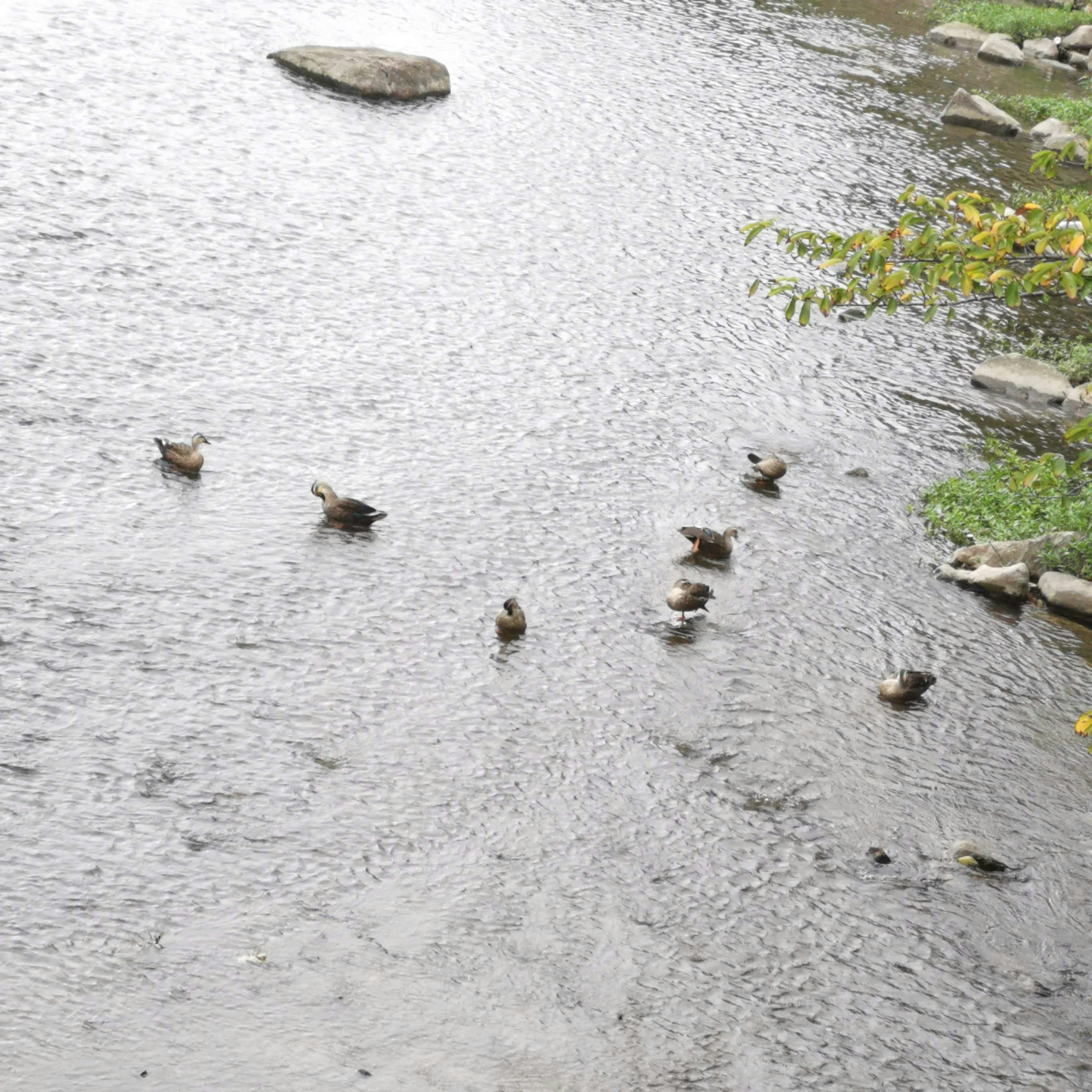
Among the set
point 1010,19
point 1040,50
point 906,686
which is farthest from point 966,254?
point 1010,19

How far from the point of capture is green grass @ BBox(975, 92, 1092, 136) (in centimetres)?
4078

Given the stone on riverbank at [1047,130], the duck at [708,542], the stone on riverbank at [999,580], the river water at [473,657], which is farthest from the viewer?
the stone on riverbank at [1047,130]

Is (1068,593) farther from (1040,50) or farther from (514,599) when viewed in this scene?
(1040,50)

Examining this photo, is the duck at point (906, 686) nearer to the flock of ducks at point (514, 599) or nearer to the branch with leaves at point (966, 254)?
the flock of ducks at point (514, 599)

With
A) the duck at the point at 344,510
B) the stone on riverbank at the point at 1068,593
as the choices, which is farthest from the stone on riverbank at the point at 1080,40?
the duck at the point at 344,510

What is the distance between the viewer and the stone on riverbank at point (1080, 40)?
49031 mm

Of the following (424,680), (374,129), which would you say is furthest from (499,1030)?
(374,129)

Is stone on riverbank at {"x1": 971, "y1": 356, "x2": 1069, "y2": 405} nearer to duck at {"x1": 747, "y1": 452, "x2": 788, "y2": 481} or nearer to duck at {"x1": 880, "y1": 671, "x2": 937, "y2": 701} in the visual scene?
duck at {"x1": 747, "y1": 452, "x2": 788, "y2": 481}

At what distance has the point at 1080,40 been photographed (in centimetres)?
4897

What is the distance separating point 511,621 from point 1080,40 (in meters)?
43.5

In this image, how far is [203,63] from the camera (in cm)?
3117

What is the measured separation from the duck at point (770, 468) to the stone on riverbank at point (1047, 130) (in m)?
24.3

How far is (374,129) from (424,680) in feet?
63.6

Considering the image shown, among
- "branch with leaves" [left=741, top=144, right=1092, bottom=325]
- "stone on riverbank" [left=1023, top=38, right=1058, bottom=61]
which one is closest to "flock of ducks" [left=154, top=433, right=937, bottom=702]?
"branch with leaves" [left=741, top=144, right=1092, bottom=325]
